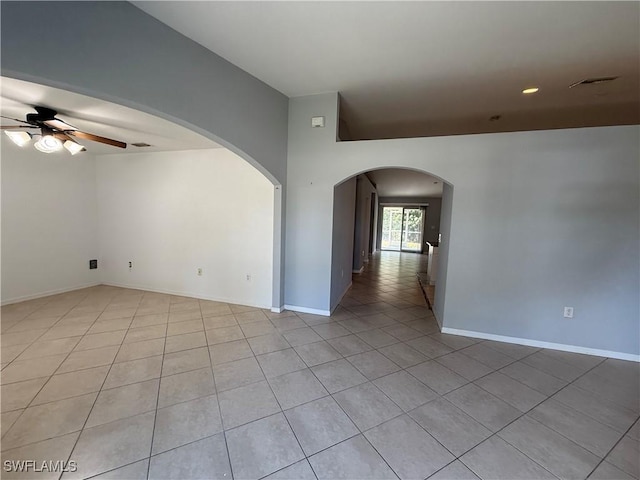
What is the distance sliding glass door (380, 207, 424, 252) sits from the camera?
11.8 metres

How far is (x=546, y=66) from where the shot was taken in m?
2.67

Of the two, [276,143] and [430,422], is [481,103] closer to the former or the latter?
[276,143]

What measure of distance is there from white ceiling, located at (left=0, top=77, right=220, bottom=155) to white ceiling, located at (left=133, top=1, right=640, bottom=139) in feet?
3.86

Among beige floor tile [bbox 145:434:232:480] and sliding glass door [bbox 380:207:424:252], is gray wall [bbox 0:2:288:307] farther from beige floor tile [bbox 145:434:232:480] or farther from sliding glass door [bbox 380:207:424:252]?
sliding glass door [bbox 380:207:424:252]

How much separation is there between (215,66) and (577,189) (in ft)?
13.2

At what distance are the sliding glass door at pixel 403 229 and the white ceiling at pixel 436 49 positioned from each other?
7983mm

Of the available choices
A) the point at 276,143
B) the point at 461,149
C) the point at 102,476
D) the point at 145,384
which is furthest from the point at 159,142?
the point at 461,149

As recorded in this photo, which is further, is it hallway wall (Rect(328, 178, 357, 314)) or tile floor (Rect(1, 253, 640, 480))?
hallway wall (Rect(328, 178, 357, 314))

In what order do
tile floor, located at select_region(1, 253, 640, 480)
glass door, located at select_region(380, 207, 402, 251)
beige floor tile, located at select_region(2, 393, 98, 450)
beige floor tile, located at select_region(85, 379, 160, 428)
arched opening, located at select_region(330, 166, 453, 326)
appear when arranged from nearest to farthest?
1. tile floor, located at select_region(1, 253, 640, 480)
2. beige floor tile, located at select_region(2, 393, 98, 450)
3. beige floor tile, located at select_region(85, 379, 160, 428)
4. arched opening, located at select_region(330, 166, 453, 326)
5. glass door, located at select_region(380, 207, 402, 251)

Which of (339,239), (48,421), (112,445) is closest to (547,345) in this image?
(339,239)

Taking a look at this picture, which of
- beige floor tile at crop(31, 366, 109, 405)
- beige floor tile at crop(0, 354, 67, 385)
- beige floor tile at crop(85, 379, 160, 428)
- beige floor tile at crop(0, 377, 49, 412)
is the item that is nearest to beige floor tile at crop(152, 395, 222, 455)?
beige floor tile at crop(85, 379, 160, 428)

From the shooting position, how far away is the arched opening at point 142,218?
4012mm

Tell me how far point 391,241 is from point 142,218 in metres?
9.91

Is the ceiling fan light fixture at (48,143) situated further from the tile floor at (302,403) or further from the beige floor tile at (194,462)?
the beige floor tile at (194,462)
